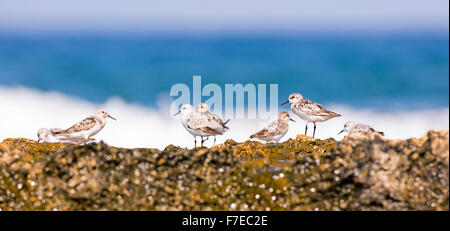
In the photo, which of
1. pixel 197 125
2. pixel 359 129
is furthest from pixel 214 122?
pixel 359 129

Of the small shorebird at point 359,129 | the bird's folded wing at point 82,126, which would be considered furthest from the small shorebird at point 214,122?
the small shorebird at point 359,129

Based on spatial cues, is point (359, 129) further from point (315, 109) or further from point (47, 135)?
point (47, 135)

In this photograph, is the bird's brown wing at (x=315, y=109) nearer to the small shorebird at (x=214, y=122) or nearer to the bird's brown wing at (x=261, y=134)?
the bird's brown wing at (x=261, y=134)

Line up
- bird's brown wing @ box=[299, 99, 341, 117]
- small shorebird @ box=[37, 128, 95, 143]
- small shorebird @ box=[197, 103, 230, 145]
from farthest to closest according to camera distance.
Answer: bird's brown wing @ box=[299, 99, 341, 117]
small shorebird @ box=[197, 103, 230, 145]
small shorebird @ box=[37, 128, 95, 143]

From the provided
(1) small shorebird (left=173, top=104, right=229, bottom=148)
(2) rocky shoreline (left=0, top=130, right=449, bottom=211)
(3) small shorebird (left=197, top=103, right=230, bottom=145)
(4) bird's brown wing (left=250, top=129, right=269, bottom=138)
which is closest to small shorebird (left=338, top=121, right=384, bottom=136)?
(4) bird's brown wing (left=250, top=129, right=269, bottom=138)

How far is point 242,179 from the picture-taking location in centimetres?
815

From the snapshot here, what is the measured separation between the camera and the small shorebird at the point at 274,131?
1231cm

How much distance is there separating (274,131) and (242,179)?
4.60 m

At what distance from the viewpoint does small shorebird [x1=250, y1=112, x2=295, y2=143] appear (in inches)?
485

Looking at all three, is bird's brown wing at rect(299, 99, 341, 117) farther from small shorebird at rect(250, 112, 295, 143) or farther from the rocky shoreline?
the rocky shoreline

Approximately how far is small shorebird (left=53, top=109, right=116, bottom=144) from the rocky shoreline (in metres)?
3.17

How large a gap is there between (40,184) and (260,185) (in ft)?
12.5
